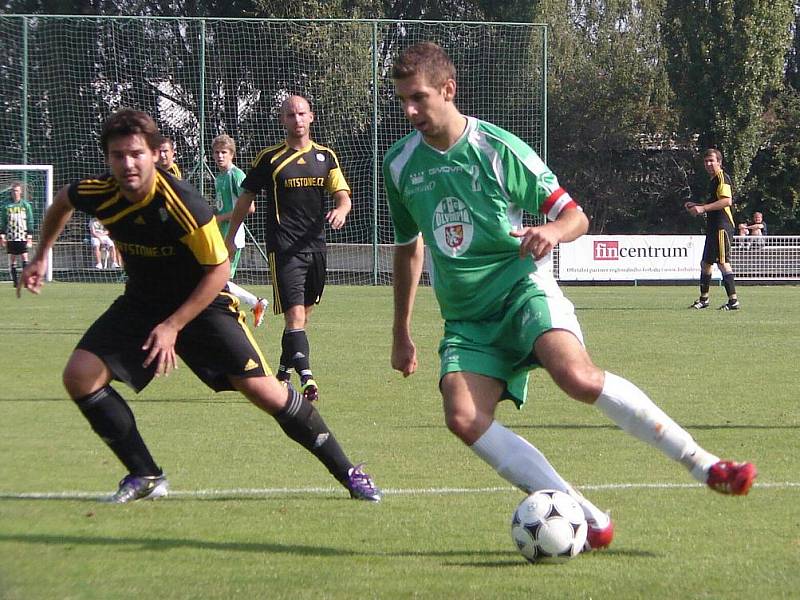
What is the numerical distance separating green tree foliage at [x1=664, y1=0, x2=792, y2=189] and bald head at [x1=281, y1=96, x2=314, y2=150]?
32.4 meters

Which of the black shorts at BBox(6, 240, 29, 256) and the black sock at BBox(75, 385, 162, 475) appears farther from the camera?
the black shorts at BBox(6, 240, 29, 256)

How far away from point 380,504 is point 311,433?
0.42m

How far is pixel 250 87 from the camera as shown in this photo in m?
31.3

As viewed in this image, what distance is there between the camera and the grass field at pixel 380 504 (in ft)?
14.0

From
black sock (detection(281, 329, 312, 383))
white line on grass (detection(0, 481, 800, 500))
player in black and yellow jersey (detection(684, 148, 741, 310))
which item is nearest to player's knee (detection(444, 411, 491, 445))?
white line on grass (detection(0, 481, 800, 500))

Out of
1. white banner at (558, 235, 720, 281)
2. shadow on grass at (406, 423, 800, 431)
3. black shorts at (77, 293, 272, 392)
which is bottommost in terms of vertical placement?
white banner at (558, 235, 720, 281)

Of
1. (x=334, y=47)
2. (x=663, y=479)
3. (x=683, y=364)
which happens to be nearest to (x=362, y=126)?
(x=334, y=47)

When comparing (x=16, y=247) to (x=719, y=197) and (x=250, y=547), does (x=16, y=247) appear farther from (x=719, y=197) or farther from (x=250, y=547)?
(x=250, y=547)

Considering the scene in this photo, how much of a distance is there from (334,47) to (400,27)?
1966mm

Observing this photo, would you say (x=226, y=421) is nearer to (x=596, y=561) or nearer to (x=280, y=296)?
(x=280, y=296)

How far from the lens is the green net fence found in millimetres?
29578

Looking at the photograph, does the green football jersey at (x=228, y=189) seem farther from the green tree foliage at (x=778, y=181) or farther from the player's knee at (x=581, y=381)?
the green tree foliage at (x=778, y=181)

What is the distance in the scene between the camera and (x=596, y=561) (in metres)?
4.53

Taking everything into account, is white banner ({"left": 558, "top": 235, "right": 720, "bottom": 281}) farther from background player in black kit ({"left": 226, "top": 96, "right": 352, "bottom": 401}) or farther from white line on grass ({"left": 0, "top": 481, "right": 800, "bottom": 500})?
white line on grass ({"left": 0, "top": 481, "right": 800, "bottom": 500})
